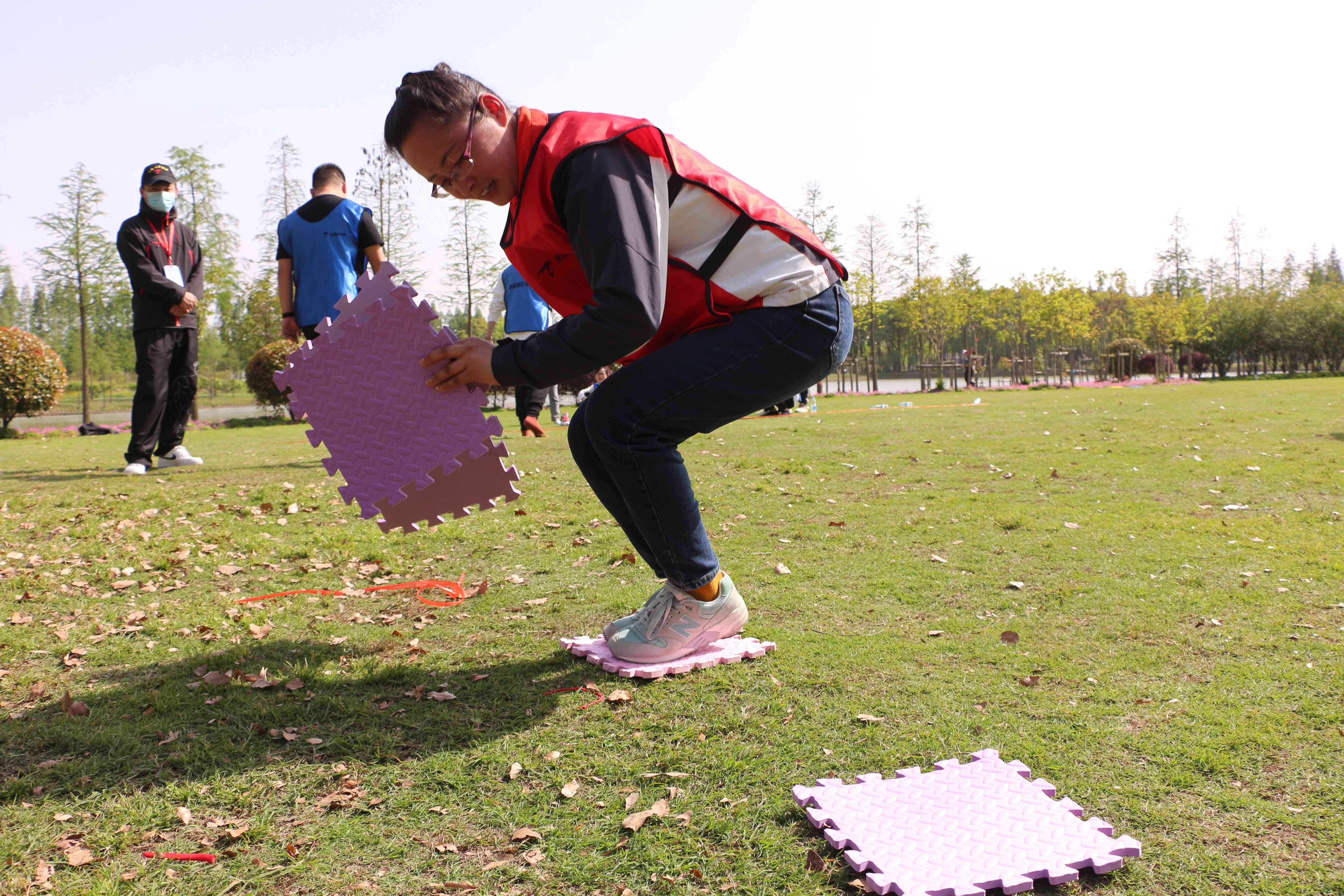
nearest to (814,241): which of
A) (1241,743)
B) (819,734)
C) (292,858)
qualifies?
(819,734)

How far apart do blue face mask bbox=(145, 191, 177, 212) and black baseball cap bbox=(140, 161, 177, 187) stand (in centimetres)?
8

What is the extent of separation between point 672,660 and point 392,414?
129 cm

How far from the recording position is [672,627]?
3033 mm

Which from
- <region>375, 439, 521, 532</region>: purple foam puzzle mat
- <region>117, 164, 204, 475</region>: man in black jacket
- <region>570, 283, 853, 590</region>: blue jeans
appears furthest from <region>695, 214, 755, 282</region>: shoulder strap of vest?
<region>117, 164, 204, 475</region>: man in black jacket

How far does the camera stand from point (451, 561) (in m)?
4.72

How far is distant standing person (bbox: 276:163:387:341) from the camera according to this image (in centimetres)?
685

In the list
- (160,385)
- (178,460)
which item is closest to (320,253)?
(160,385)

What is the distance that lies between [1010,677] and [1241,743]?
26.6 inches

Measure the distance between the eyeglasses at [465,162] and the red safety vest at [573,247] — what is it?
0.46 ft

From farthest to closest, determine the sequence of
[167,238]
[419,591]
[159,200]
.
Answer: [167,238] → [159,200] → [419,591]

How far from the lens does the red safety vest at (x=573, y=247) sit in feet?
8.19

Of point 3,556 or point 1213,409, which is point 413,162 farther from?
point 1213,409

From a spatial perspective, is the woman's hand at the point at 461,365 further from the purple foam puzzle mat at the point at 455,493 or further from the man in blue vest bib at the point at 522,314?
the man in blue vest bib at the point at 522,314

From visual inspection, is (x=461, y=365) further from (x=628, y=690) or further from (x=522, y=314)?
(x=522, y=314)
